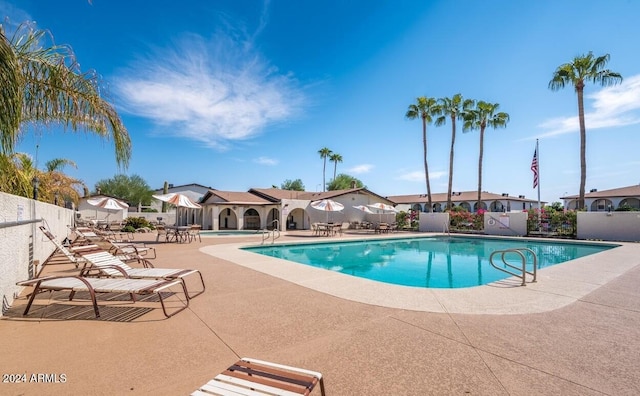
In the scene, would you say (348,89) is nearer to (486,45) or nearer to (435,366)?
(486,45)

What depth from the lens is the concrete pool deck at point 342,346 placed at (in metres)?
2.79

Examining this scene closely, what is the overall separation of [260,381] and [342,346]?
1.68 m

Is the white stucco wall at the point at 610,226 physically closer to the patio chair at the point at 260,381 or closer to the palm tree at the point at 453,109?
the palm tree at the point at 453,109

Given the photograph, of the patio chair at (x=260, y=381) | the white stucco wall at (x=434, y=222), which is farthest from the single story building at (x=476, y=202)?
the patio chair at (x=260, y=381)

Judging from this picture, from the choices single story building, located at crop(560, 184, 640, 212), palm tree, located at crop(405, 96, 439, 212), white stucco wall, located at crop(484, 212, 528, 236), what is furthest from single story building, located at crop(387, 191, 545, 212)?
white stucco wall, located at crop(484, 212, 528, 236)

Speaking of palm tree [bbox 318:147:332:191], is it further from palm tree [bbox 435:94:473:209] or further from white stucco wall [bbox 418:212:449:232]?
white stucco wall [bbox 418:212:449:232]

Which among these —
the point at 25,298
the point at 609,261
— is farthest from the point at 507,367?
the point at 609,261

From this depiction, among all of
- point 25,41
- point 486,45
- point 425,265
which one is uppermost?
point 486,45

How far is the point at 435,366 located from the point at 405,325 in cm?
115

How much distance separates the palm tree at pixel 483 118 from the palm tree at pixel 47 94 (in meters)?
30.2

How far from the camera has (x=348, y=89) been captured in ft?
62.5

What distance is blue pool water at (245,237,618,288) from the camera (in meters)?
10.1

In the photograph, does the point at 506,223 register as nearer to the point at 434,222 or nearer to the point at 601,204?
the point at 434,222

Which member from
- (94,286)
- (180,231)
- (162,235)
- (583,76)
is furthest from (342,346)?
(583,76)
